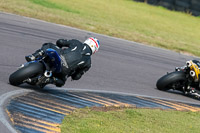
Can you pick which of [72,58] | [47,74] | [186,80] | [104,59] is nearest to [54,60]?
[47,74]

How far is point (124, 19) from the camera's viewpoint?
26.8m

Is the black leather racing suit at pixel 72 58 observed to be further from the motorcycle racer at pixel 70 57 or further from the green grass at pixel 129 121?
the green grass at pixel 129 121

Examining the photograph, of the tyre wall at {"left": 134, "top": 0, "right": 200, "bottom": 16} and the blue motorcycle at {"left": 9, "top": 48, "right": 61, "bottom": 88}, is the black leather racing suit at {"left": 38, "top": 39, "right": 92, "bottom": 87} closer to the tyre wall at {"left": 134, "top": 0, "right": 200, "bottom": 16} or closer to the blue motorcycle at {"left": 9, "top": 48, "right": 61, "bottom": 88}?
the blue motorcycle at {"left": 9, "top": 48, "right": 61, "bottom": 88}

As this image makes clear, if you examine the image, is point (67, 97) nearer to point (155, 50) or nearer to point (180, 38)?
point (155, 50)

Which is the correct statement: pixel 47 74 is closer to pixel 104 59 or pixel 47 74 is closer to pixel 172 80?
pixel 172 80

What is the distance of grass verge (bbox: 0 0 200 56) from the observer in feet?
67.4

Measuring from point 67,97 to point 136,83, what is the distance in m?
3.41

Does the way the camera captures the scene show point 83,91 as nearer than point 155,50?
Yes

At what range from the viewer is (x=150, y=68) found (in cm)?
1447

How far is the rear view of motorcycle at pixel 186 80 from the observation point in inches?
437

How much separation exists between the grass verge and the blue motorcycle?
11.2 metres

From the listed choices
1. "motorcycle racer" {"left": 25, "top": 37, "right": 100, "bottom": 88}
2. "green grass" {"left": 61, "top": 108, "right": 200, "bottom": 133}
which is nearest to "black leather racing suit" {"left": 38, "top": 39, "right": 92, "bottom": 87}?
"motorcycle racer" {"left": 25, "top": 37, "right": 100, "bottom": 88}

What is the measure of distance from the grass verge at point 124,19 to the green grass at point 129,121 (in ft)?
38.5

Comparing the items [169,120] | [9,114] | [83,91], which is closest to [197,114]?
[169,120]
